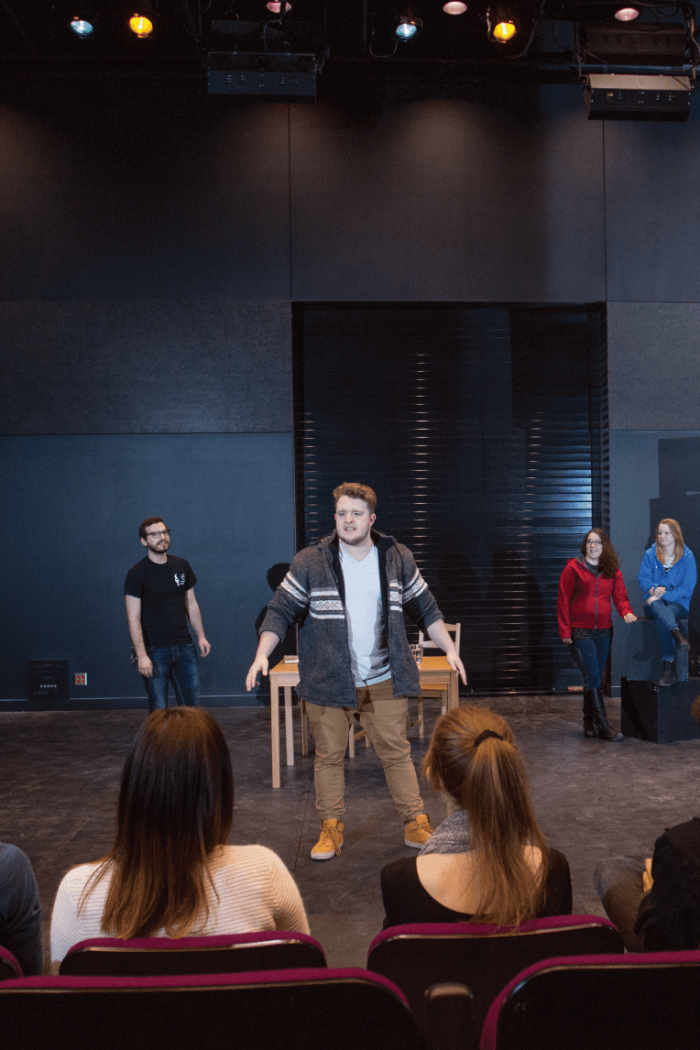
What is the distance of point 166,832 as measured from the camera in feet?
4.61

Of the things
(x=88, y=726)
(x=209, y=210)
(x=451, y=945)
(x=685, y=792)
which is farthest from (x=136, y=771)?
(x=209, y=210)

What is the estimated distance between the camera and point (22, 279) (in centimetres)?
715

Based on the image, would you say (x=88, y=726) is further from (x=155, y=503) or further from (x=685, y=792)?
(x=685, y=792)

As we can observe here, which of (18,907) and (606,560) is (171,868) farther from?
(606,560)

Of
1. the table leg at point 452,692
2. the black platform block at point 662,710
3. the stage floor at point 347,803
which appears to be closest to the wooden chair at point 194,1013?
the stage floor at point 347,803

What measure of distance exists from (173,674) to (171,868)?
4.06m

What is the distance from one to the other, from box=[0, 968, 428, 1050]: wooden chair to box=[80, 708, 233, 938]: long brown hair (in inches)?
15.4

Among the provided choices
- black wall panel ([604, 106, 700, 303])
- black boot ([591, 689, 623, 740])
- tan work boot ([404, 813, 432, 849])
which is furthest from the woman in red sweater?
black wall panel ([604, 106, 700, 303])

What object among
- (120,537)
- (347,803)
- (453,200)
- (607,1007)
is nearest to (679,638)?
(347,803)

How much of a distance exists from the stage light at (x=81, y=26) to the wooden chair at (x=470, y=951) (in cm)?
752

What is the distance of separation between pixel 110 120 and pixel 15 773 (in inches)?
237

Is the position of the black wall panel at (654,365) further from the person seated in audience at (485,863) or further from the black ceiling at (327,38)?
the person seated in audience at (485,863)

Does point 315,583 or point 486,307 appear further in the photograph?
point 486,307

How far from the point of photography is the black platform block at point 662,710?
558 cm
